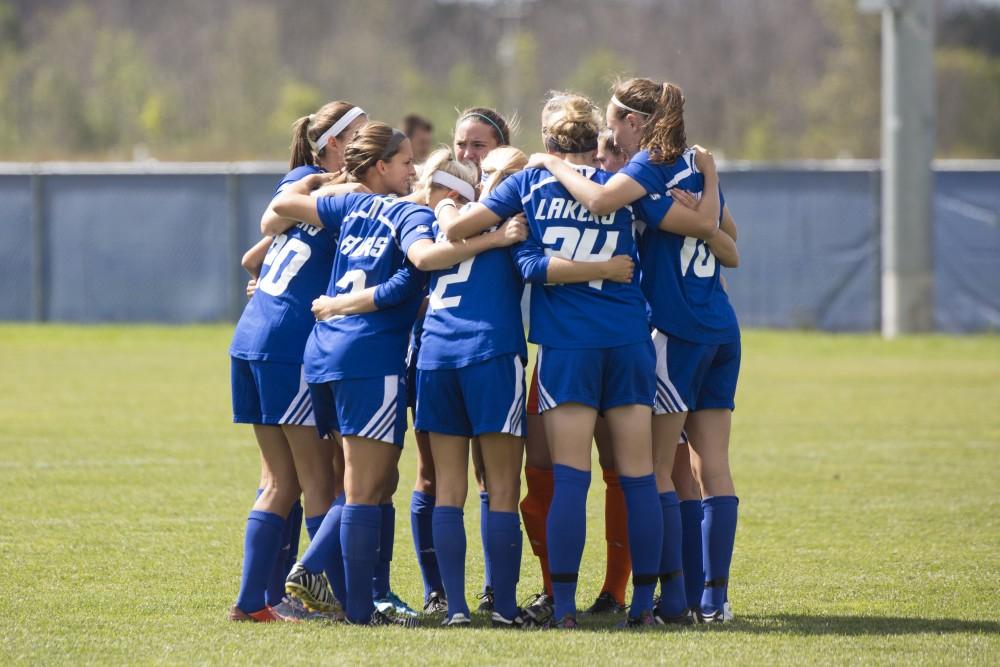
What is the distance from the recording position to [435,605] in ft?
18.9

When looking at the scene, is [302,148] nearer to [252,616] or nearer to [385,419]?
[385,419]

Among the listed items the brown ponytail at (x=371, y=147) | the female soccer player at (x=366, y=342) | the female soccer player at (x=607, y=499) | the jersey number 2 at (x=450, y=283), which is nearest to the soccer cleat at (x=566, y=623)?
the female soccer player at (x=607, y=499)

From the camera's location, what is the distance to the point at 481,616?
18.3ft

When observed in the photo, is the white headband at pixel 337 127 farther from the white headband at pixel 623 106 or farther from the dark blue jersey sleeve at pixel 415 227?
the white headband at pixel 623 106

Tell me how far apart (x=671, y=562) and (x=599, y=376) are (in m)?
0.78

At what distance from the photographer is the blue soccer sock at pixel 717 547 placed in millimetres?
5496

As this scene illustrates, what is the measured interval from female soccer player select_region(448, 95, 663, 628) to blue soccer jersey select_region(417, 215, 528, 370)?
4.3 inches

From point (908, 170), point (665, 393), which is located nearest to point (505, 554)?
point (665, 393)

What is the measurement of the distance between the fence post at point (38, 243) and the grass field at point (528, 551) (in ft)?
22.7

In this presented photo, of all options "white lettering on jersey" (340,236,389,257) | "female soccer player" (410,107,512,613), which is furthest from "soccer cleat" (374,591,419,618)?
"white lettering on jersey" (340,236,389,257)

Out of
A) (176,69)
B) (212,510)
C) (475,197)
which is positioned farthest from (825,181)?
(176,69)

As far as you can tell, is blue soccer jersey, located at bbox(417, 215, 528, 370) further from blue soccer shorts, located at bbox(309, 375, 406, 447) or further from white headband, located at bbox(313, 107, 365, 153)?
white headband, located at bbox(313, 107, 365, 153)

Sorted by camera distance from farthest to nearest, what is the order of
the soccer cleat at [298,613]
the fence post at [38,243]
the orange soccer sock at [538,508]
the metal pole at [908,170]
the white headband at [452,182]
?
the fence post at [38,243], the metal pole at [908,170], the orange soccer sock at [538,508], the white headband at [452,182], the soccer cleat at [298,613]

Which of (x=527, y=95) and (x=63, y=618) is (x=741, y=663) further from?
(x=527, y=95)
